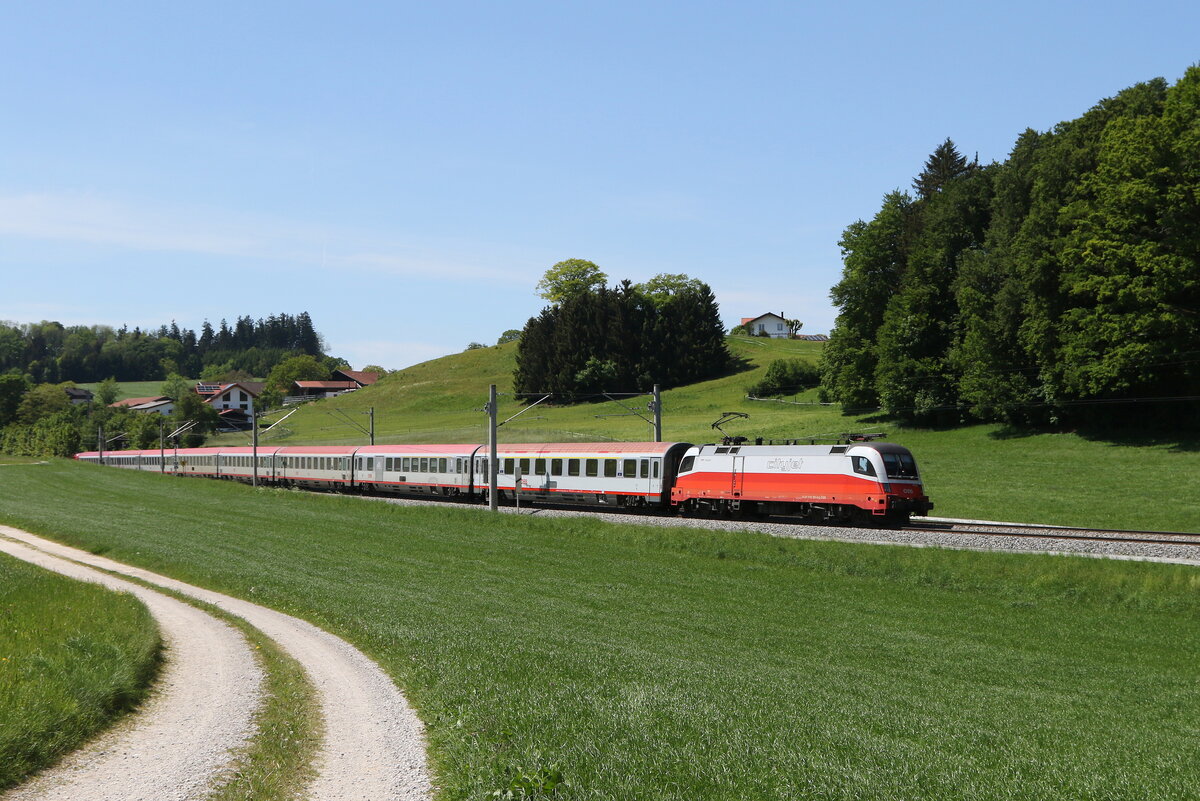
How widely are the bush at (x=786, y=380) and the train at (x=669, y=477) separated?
161 ft

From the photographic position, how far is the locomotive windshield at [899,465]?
35656mm

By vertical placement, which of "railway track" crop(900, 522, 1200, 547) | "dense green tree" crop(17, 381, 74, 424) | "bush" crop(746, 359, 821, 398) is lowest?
"railway track" crop(900, 522, 1200, 547)

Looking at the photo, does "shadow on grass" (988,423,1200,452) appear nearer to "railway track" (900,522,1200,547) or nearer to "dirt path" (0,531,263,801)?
"railway track" (900,522,1200,547)

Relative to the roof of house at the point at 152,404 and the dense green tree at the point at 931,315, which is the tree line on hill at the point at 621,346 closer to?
the dense green tree at the point at 931,315

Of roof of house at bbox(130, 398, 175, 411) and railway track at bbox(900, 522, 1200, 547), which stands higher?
A: roof of house at bbox(130, 398, 175, 411)

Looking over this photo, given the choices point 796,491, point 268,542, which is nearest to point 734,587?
point 796,491

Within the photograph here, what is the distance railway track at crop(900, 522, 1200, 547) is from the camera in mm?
30261

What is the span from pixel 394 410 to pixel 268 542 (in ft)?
340

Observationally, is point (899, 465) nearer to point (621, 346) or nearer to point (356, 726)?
point (356, 726)

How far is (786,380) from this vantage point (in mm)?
101750

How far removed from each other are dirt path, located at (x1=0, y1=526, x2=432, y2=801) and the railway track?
2338 centimetres

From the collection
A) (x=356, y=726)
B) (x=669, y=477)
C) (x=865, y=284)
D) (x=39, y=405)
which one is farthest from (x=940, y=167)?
(x=39, y=405)

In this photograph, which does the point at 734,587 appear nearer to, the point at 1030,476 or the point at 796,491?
the point at 796,491

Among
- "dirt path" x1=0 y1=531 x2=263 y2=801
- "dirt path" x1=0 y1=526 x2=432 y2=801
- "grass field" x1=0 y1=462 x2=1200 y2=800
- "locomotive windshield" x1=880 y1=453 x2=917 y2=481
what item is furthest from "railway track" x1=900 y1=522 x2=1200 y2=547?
"dirt path" x1=0 y1=531 x2=263 y2=801
